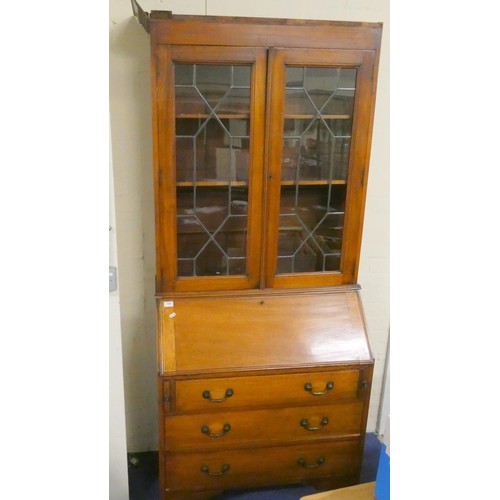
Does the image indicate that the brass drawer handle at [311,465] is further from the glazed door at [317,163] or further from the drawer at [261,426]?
the glazed door at [317,163]

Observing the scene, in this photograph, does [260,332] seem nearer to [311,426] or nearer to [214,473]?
[311,426]

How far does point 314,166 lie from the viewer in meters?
1.62

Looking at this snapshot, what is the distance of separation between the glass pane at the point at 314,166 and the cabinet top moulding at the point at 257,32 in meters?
0.09

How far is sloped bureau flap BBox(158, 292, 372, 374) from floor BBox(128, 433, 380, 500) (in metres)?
0.56

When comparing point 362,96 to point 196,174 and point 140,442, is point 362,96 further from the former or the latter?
point 140,442

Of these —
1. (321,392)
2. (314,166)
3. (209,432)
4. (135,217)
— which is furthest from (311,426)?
(135,217)

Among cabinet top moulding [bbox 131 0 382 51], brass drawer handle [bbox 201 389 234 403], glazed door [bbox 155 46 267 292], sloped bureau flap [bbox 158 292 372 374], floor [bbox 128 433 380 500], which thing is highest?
cabinet top moulding [bbox 131 0 382 51]

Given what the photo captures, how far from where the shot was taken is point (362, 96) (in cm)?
152

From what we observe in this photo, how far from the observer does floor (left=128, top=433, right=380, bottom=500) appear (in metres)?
1.71

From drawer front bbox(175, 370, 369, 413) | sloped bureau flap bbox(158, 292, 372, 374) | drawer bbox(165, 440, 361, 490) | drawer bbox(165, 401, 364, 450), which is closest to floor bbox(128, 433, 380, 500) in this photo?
drawer bbox(165, 440, 361, 490)

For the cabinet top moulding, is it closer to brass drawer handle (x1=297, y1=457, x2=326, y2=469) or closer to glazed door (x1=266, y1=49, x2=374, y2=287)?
glazed door (x1=266, y1=49, x2=374, y2=287)

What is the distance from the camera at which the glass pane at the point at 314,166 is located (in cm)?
151

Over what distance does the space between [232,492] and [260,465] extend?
0.56 feet

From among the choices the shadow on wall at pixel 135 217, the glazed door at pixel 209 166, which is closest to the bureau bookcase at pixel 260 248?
the glazed door at pixel 209 166
